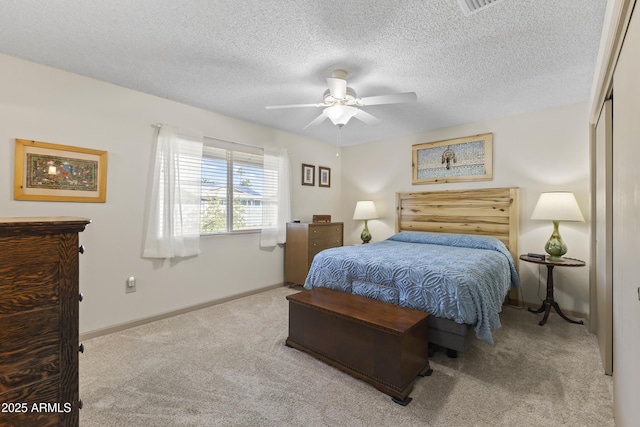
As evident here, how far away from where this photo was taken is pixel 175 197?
3180mm

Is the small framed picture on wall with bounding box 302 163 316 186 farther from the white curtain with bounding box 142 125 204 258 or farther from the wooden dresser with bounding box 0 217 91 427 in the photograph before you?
the wooden dresser with bounding box 0 217 91 427

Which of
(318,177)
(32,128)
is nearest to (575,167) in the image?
(318,177)

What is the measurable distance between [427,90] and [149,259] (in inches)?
132

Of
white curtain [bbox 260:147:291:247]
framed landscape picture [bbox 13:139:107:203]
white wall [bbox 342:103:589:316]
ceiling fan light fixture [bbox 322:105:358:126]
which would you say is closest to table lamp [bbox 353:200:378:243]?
Result: white wall [bbox 342:103:589:316]

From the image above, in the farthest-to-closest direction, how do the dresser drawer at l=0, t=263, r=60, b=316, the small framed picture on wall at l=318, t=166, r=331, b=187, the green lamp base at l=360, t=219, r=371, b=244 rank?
the small framed picture on wall at l=318, t=166, r=331, b=187 < the green lamp base at l=360, t=219, r=371, b=244 < the dresser drawer at l=0, t=263, r=60, b=316

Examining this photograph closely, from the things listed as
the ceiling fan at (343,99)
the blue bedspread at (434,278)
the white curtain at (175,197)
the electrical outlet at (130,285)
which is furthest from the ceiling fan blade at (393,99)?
the electrical outlet at (130,285)

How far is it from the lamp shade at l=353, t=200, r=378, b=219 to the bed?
2.08 feet

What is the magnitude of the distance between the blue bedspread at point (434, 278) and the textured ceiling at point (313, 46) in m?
1.63

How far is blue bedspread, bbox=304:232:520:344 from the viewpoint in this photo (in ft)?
6.70

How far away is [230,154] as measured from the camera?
3.79 meters

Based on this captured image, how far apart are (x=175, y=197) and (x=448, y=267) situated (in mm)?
2818

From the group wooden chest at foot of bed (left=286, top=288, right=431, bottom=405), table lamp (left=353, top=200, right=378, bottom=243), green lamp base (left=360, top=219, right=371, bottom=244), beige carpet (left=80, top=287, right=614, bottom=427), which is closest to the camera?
beige carpet (left=80, top=287, right=614, bottom=427)

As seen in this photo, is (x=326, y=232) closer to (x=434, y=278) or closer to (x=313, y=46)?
(x=434, y=278)

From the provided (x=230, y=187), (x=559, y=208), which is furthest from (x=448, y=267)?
(x=230, y=187)
